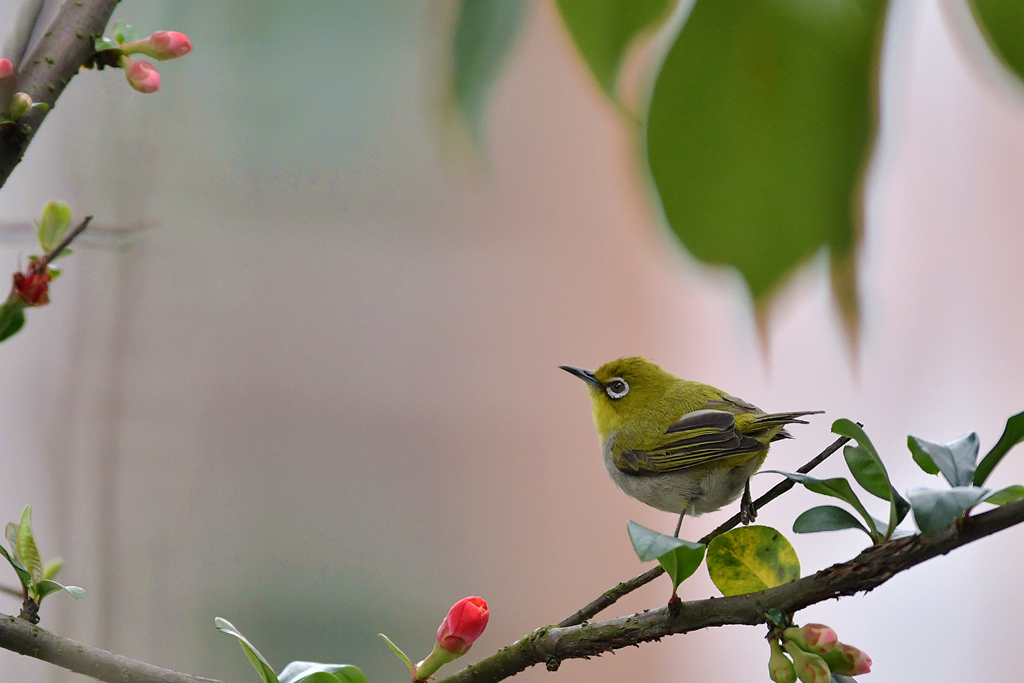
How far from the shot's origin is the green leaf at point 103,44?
28 cm

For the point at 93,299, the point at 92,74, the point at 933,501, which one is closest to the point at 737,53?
the point at 933,501

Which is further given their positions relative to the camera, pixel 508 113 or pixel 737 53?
pixel 508 113

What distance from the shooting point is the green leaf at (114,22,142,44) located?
289 mm

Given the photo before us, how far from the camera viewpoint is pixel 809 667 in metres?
0.19

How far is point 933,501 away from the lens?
0.55ft

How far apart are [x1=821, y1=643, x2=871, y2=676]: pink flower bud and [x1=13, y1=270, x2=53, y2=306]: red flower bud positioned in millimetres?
240

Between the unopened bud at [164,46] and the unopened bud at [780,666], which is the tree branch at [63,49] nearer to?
the unopened bud at [164,46]

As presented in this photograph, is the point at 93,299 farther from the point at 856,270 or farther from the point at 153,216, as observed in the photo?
the point at 856,270

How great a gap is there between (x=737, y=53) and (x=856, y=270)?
7cm

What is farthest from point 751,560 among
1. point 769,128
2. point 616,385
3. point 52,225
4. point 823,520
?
point 616,385

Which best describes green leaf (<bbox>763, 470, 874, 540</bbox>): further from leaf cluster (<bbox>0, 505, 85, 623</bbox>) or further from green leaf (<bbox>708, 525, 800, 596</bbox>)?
leaf cluster (<bbox>0, 505, 85, 623</bbox>)

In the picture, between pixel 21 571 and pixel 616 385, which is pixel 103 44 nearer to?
pixel 21 571

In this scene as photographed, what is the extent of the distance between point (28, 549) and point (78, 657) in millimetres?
47

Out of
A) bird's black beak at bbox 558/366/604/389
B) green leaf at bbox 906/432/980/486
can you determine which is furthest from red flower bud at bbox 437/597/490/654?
bird's black beak at bbox 558/366/604/389
